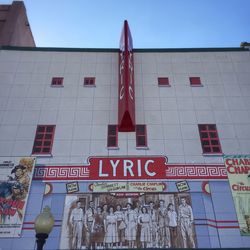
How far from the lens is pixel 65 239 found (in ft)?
47.8

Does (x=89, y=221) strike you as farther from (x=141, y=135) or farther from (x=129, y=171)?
(x=141, y=135)

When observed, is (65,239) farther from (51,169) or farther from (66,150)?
(66,150)

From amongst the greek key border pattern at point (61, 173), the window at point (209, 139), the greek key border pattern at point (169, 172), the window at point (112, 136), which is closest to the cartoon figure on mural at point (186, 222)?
the greek key border pattern at point (169, 172)

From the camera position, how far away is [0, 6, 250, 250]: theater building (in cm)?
1498

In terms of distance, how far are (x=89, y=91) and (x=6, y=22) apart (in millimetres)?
11866

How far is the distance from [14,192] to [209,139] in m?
12.3

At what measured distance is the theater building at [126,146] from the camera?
15.0 m

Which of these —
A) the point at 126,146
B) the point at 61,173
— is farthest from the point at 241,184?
Answer: the point at 61,173

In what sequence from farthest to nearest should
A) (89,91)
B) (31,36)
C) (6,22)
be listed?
(31,36) → (6,22) → (89,91)

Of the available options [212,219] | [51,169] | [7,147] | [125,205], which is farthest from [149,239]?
[7,147]

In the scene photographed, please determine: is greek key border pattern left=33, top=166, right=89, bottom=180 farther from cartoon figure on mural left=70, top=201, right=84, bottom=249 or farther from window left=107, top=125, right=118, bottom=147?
window left=107, top=125, right=118, bottom=147

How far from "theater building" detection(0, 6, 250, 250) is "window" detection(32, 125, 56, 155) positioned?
7 cm

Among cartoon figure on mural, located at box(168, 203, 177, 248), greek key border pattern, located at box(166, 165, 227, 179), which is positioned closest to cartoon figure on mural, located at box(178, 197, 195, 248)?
cartoon figure on mural, located at box(168, 203, 177, 248)

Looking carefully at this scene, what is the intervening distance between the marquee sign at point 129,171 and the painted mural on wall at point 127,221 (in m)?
1.09
